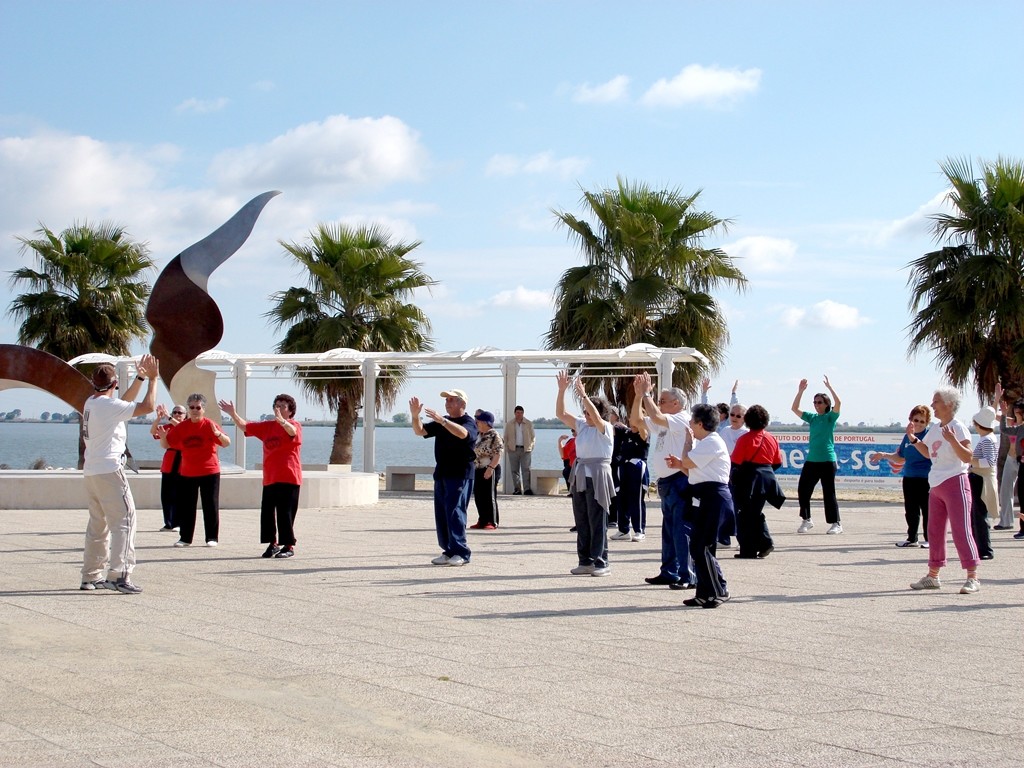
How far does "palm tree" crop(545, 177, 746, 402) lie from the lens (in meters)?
26.5

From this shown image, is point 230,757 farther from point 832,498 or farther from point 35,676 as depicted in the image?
point 832,498

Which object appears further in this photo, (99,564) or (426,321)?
(426,321)

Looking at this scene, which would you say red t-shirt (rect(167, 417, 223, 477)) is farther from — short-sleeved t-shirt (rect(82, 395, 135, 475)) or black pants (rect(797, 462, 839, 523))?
black pants (rect(797, 462, 839, 523))

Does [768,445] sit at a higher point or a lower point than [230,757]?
higher

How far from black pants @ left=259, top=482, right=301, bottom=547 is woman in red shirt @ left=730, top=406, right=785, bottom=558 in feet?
14.4

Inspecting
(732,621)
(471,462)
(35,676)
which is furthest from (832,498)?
(35,676)

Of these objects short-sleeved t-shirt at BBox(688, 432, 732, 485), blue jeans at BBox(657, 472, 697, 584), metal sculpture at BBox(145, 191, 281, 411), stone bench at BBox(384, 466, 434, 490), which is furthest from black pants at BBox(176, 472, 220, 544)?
stone bench at BBox(384, 466, 434, 490)

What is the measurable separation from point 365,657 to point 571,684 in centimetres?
129

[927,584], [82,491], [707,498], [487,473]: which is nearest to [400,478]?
[82,491]

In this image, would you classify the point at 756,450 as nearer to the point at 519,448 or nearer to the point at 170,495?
the point at 170,495

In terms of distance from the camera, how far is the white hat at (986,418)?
40.4 feet

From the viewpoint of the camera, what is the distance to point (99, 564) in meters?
9.66

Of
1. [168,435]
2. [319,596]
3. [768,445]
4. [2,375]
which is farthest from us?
[2,375]

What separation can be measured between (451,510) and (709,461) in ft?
10.2
